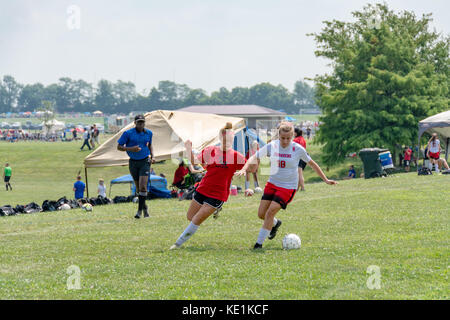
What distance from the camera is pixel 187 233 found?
1002 centimetres

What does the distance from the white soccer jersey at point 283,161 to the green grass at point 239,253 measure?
1.09 m

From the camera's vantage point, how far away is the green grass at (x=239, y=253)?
7121 millimetres

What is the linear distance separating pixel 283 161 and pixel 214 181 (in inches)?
46.9

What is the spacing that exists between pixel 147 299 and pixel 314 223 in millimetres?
6765

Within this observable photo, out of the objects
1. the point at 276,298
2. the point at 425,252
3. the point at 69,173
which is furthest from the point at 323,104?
the point at 276,298

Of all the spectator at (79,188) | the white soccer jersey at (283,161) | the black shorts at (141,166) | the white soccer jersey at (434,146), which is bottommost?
the spectator at (79,188)

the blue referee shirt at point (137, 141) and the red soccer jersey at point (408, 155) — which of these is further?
the red soccer jersey at point (408, 155)

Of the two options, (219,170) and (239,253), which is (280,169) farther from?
(239,253)

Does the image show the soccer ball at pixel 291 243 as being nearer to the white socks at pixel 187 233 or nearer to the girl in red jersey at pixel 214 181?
the girl in red jersey at pixel 214 181

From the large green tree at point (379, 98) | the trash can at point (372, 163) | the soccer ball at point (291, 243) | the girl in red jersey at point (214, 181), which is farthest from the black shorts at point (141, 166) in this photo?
the large green tree at point (379, 98)

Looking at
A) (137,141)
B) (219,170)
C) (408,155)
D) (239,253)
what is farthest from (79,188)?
(408,155)

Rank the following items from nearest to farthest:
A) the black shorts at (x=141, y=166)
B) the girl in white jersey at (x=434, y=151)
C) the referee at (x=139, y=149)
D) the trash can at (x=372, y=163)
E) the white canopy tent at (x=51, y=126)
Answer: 1. the referee at (x=139, y=149)
2. the black shorts at (x=141, y=166)
3. the trash can at (x=372, y=163)
4. the girl in white jersey at (x=434, y=151)
5. the white canopy tent at (x=51, y=126)
